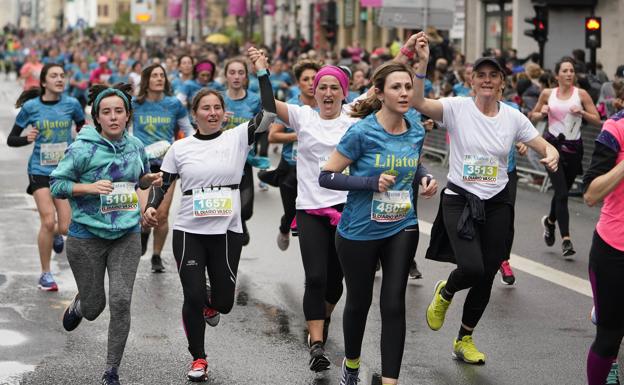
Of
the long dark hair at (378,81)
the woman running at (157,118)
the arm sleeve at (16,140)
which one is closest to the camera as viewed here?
the long dark hair at (378,81)

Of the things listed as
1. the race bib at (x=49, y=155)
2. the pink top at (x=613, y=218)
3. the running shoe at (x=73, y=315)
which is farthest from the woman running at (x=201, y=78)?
the pink top at (x=613, y=218)

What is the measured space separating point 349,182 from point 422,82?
1.07 metres

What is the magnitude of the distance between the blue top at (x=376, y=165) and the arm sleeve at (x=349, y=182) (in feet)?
0.33

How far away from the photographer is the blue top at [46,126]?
34.7ft

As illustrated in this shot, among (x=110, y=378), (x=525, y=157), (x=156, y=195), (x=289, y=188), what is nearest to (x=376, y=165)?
(x=156, y=195)

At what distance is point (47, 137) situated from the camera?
10617mm

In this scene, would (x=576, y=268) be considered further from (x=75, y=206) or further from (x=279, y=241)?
(x=75, y=206)

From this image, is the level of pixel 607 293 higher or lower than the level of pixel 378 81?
lower

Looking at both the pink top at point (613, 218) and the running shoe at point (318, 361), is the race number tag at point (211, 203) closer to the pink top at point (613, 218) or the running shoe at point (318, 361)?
the running shoe at point (318, 361)

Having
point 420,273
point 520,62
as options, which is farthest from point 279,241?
point 520,62

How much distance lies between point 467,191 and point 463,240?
1.22 feet

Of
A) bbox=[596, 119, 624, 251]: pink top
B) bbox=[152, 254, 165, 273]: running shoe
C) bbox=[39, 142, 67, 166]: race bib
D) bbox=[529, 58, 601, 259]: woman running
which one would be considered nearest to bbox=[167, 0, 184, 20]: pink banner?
bbox=[529, 58, 601, 259]: woman running

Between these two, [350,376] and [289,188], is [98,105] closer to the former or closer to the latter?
[350,376]

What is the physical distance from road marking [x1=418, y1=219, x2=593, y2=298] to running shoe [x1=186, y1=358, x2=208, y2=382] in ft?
12.0
